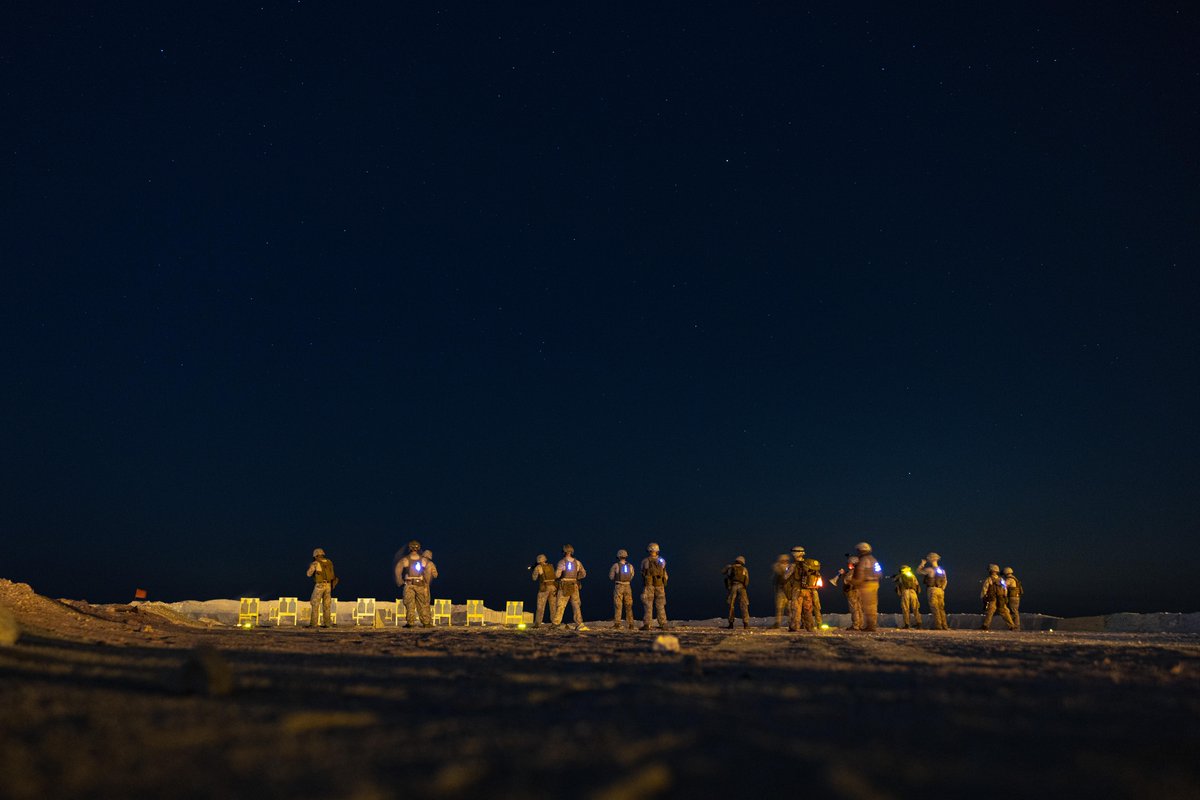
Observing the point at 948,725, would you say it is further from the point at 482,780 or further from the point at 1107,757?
the point at 482,780

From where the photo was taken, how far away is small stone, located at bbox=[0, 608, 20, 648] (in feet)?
28.5

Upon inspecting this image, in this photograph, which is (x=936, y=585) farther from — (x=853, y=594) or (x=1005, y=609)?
(x=853, y=594)

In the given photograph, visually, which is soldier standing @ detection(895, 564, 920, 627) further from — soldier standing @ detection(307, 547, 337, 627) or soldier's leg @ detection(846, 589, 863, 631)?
soldier standing @ detection(307, 547, 337, 627)

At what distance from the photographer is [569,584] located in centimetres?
2334

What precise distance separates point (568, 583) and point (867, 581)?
8133 mm

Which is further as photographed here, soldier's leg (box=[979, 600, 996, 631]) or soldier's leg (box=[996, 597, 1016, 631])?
soldier's leg (box=[996, 597, 1016, 631])

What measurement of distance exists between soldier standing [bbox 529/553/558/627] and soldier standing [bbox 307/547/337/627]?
20.3ft

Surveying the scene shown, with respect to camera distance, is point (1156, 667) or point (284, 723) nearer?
point (284, 723)

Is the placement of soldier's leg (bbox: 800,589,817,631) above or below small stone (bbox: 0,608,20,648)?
below

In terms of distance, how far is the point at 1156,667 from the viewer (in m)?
9.03

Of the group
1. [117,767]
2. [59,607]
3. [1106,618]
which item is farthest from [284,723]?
[1106,618]

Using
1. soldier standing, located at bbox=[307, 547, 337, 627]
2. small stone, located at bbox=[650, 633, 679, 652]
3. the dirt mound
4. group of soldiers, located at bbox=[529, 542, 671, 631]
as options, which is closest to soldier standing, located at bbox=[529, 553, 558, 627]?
group of soldiers, located at bbox=[529, 542, 671, 631]

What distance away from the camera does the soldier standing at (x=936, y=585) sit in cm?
2619

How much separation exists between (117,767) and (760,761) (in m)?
3.01
